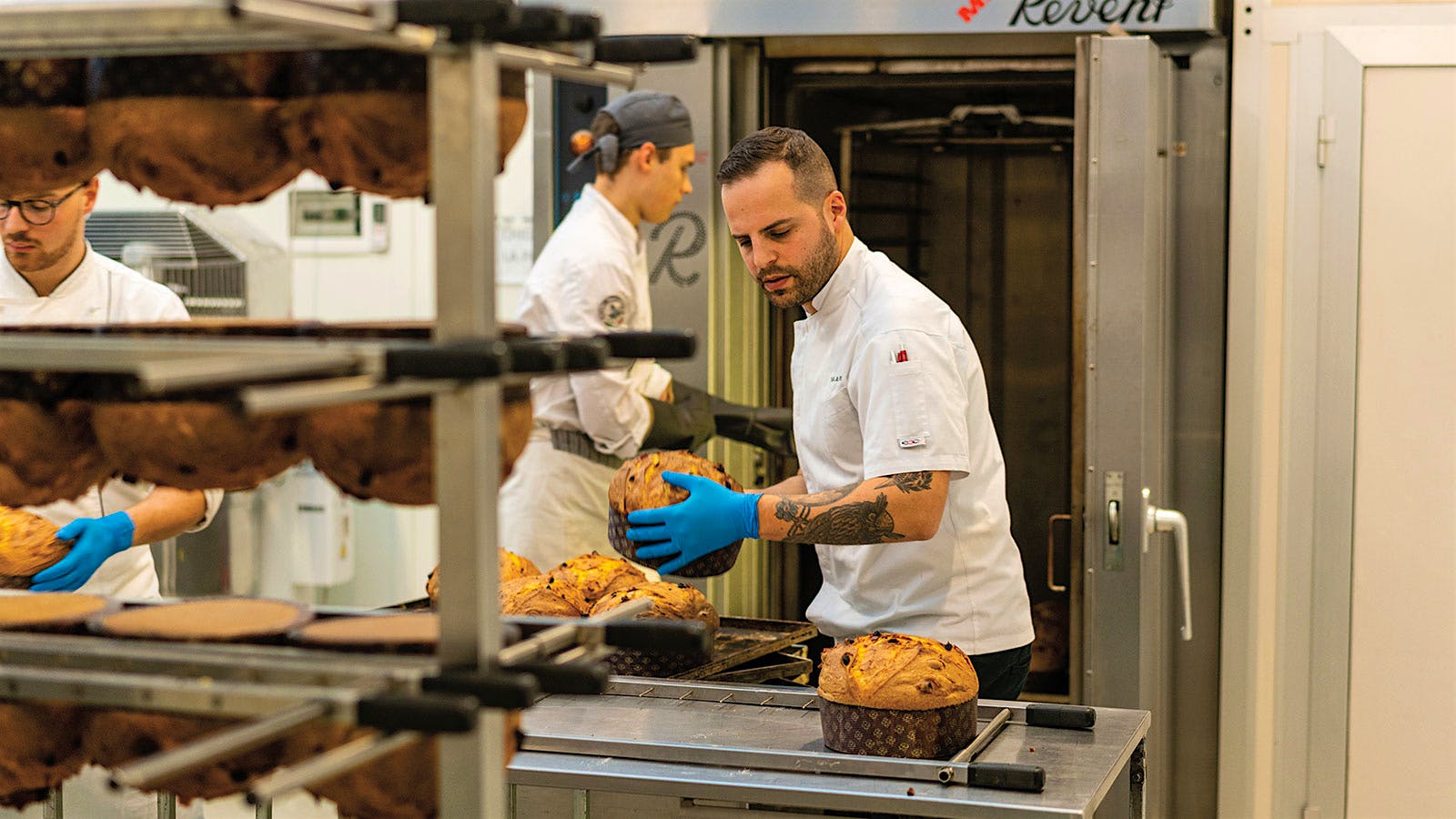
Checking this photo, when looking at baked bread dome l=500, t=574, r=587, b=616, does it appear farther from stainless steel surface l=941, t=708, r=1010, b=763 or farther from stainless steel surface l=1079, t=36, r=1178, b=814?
stainless steel surface l=1079, t=36, r=1178, b=814

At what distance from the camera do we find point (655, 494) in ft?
7.82

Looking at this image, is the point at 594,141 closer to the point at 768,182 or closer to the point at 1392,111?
the point at 768,182

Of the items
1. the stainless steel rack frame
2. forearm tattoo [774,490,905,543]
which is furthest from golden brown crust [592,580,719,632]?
the stainless steel rack frame

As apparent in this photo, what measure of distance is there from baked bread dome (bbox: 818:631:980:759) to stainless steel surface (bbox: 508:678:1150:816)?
0.13ft

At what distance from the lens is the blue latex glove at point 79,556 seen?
2160 mm

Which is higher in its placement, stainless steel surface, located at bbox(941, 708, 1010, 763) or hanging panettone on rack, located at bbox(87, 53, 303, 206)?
hanging panettone on rack, located at bbox(87, 53, 303, 206)

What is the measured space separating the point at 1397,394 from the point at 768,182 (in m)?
1.60

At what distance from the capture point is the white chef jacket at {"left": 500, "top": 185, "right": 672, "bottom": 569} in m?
3.38

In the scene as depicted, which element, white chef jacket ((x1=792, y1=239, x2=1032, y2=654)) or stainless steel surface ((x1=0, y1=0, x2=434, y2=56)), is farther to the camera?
white chef jacket ((x1=792, y1=239, x2=1032, y2=654))

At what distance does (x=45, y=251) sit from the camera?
8.63 feet

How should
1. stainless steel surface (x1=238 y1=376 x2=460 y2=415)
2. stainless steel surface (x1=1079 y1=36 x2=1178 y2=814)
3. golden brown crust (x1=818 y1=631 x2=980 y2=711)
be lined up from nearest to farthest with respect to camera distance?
stainless steel surface (x1=238 y1=376 x2=460 y2=415) < golden brown crust (x1=818 y1=631 x2=980 y2=711) < stainless steel surface (x1=1079 y1=36 x2=1178 y2=814)

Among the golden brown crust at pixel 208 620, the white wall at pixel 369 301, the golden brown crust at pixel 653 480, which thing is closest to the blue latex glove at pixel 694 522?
the golden brown crust at pixel 653 480

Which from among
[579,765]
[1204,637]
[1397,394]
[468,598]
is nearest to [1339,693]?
[1204,637]

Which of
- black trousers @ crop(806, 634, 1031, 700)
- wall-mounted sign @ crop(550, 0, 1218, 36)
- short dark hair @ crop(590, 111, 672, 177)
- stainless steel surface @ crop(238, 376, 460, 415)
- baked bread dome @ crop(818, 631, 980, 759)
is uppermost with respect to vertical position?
wall-mounted sign @ crop(550, 0, 1218, 36)
